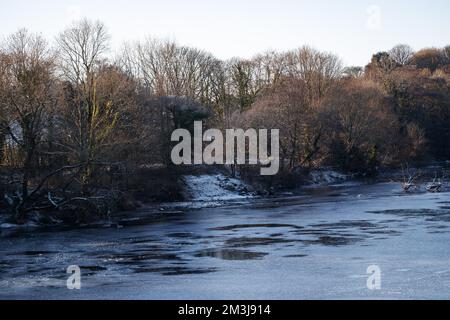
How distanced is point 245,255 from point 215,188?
28.1m

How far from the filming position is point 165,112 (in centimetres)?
5203

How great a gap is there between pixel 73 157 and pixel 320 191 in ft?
70.2

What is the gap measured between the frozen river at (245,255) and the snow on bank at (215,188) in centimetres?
1016

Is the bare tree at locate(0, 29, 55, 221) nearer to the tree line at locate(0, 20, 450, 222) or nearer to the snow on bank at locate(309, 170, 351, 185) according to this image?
the tree line at locate(0, 20, 450, 222)

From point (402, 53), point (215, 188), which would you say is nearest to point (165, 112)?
point (215, 188)

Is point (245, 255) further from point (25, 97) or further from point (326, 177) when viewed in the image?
point (326, 177)

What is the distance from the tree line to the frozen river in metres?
5.25

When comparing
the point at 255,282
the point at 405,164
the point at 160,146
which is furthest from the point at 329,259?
the point at 405,164

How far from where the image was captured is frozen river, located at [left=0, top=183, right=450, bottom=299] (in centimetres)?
1689

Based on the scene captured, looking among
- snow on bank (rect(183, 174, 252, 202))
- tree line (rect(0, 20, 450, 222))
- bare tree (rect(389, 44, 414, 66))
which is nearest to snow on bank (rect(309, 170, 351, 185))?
tree line (rect(0, 20, 450, 222))

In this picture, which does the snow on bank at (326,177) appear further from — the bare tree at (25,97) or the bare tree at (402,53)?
the bare tree at (402,53)

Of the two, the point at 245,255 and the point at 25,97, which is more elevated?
the point at 25,97

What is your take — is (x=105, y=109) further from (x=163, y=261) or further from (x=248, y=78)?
(x=248, y=78)

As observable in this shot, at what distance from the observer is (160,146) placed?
161ft
